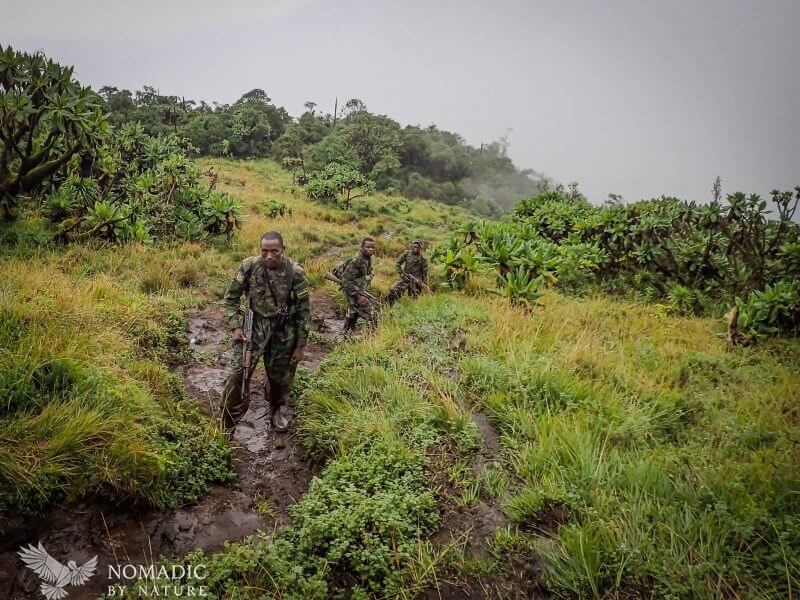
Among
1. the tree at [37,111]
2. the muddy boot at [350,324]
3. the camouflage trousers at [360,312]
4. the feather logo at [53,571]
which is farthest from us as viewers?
the muddy boot at [350,324]

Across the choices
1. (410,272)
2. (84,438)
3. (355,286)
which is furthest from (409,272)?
(84,438)

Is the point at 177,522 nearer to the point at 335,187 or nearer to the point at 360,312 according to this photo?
the point at 360,312

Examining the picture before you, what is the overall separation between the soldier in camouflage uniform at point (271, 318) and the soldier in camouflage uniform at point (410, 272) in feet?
13.2

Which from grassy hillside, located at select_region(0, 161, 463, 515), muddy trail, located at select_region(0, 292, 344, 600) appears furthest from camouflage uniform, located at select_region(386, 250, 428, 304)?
muddy trail, located at select_region(0, 292, 344, 600)

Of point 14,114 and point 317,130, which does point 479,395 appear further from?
point 317,130

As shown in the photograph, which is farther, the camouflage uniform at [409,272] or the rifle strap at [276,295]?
the camouflage uniform at [409,272]

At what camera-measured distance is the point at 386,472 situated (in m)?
3.42

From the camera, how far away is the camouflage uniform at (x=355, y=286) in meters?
7.26

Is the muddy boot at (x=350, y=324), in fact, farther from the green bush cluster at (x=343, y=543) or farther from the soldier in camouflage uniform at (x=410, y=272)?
the green bush cluster at (x=343, y=543)

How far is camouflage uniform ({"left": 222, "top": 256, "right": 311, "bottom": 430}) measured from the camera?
4.39 metres

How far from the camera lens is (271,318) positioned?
14.7 ft

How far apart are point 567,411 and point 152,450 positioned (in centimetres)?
352

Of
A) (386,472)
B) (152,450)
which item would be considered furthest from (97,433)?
(386,472)

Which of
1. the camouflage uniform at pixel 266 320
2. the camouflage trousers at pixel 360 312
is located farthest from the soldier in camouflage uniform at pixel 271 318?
the camouflage trousers at pixel 360 312
